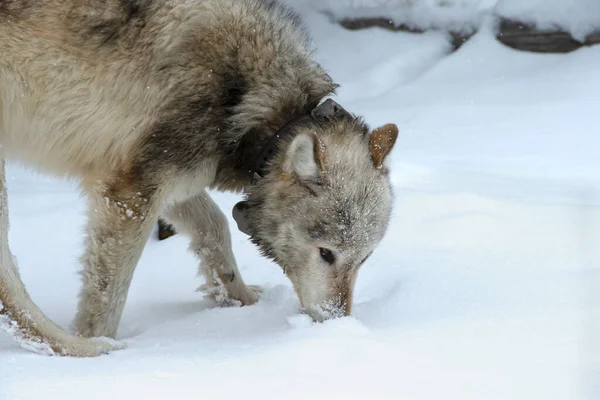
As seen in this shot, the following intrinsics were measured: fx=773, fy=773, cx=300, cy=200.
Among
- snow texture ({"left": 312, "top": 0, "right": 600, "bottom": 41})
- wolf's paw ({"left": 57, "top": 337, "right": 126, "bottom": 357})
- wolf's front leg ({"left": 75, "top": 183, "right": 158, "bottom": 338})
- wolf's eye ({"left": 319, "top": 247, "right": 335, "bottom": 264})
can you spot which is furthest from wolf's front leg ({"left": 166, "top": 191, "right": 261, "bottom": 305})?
snow texture ({"left": 312, "top": 0, "right": 600, "bottom": 41})

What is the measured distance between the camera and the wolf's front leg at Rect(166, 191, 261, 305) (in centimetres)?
447

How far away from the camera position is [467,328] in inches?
125

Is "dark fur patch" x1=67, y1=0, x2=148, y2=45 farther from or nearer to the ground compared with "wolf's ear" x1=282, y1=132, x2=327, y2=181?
farther from the ground

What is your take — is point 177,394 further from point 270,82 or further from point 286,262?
point 270,82

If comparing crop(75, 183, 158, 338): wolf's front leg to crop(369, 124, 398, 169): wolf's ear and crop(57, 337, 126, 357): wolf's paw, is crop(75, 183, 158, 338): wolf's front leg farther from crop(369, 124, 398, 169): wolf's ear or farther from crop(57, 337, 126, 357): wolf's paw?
crop(369, 124, 398, 169): wolf's ear

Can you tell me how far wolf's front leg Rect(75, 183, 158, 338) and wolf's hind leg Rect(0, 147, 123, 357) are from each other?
38 cm

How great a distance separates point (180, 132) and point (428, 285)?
1438 millimetres

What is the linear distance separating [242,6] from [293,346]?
1828 millimetres

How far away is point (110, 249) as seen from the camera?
12.0 feet

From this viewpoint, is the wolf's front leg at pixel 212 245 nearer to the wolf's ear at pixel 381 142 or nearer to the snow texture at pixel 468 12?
the wolf's ear at pixel 381 142

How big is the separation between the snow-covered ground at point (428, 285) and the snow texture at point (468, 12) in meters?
0.48

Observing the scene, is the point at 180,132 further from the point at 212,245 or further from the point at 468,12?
the point at 468,12

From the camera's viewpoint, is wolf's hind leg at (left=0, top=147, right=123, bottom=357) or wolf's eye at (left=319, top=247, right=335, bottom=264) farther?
wolf's eye at (left=319, top=247, right=335, bottom=264)

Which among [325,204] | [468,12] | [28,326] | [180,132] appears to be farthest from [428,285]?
[468,12]
